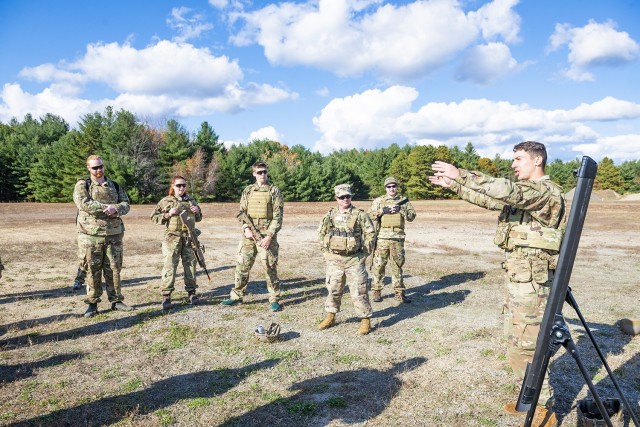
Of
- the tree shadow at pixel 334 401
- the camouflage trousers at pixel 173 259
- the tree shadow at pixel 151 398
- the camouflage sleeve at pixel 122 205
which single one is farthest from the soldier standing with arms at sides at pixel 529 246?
the camouflage sleeve at pixel 122 205

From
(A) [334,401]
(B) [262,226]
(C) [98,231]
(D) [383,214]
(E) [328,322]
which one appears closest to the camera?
(A) [334,401]

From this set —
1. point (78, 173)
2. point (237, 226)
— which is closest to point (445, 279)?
point (237, 226)

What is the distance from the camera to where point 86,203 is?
6.77m

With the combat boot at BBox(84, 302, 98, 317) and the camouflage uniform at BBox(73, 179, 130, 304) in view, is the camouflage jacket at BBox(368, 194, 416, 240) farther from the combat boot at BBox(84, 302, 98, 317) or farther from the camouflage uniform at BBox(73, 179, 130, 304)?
the combat boot at BBox(84, 302, 98, 317)

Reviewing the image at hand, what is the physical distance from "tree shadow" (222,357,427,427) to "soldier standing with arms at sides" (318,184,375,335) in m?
1.49

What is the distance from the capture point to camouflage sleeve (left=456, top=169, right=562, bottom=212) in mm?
3658

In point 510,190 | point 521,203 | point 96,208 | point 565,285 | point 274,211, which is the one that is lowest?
point 565,285

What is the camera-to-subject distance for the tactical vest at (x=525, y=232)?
13.0 feet

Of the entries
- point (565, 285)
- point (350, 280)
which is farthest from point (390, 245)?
point (565, 285)

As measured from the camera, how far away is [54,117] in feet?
203

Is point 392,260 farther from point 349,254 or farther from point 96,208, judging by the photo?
point 96,208

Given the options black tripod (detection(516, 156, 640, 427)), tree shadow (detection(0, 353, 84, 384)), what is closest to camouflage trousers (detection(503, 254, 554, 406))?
black tripod (detection(516, 156, 640, 427))

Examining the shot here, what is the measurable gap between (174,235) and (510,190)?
5987 mm

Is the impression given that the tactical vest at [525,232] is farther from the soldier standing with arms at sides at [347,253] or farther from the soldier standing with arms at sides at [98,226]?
the soldier standing with arms at sides at [98,226]
